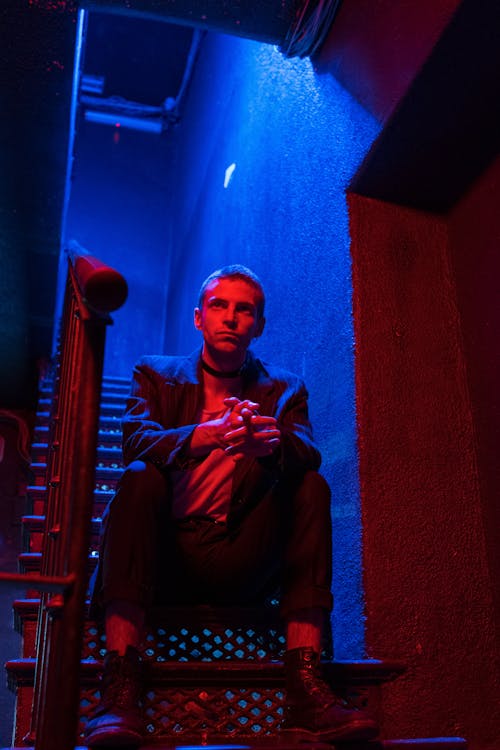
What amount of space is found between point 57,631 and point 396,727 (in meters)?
1.01

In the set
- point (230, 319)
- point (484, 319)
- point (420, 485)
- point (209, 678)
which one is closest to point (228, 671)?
point (209, 678)

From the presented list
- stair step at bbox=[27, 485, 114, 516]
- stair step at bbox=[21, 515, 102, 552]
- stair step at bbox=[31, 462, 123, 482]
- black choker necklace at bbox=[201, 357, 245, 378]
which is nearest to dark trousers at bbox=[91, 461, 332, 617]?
black choker necklace at bbox=[201, 357, 245, 378]

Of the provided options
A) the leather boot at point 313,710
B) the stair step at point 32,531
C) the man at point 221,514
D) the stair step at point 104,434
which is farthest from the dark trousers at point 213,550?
the stair step at point 104,434

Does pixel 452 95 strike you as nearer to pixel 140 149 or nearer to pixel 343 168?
pixel 343 168

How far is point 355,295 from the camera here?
7.02 feet

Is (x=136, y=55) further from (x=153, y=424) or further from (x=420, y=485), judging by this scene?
(x=420, y=485)

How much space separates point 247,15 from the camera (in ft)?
9.28

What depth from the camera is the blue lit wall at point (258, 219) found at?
7.18ft

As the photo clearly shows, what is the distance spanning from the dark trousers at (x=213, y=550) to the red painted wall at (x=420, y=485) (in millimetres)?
300

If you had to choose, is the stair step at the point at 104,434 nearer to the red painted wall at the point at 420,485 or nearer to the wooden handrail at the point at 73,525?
the red painted wall at the point at 420,485

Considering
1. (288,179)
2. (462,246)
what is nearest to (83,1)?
(288,179)

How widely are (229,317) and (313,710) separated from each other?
42.5 inches

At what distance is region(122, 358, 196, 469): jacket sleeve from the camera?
166cm

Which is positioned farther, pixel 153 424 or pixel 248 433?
pixel 153 424
